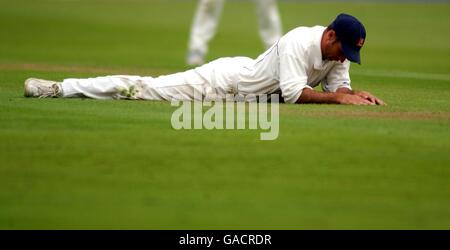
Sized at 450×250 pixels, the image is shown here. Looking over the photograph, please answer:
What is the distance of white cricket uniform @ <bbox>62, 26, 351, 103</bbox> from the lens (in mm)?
10562

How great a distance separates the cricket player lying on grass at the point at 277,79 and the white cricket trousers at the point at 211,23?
22.6ft

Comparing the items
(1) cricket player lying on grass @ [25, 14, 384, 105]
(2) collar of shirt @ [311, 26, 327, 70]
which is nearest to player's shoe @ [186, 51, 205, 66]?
(1) cricket player lying on grass @ [25, 14, 384, 105]

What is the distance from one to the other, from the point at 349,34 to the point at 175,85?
1.95 metres

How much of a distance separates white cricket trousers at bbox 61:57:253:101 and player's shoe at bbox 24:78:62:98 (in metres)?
0.08

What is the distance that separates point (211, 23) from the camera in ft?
60.6

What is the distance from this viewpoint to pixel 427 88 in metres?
14.2

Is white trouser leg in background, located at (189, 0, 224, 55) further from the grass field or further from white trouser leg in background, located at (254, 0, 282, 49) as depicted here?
the grass field

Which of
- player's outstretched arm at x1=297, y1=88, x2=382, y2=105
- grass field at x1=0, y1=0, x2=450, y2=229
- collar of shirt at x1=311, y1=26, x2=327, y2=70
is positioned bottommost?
grass field at x1=0, y1=0, x2=450, y2=229

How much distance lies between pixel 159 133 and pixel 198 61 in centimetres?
894

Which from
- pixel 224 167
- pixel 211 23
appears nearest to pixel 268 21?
pixel 211 23

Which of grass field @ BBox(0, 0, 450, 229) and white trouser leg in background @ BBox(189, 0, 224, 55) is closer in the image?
grass field @ BBox(0, 0, 450, 229)

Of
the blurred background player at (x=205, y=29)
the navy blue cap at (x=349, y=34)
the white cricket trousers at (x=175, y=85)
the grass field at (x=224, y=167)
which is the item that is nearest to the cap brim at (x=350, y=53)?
the navy blue cap at (x=349, y=34)

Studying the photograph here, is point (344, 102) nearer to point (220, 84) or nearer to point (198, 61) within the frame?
point (220, 84)

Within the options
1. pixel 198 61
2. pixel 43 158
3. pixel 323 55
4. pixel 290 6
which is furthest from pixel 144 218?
pixel 290 6
